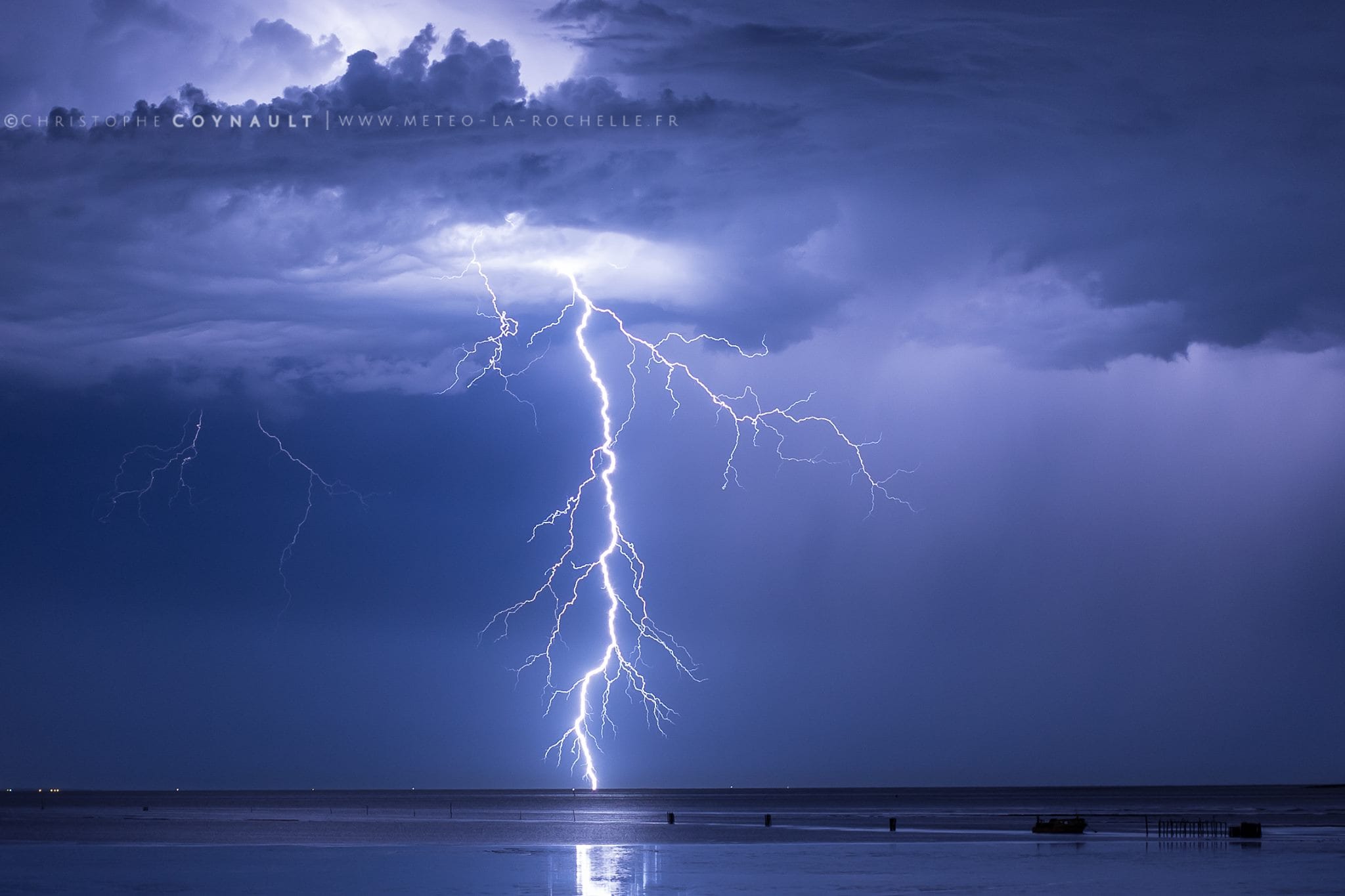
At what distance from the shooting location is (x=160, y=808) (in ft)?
422

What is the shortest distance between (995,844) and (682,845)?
37.9ft

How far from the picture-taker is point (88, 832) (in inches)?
2771

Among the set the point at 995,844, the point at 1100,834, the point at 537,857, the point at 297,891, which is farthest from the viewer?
the point at 1100,834

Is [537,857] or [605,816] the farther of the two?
[605,816]

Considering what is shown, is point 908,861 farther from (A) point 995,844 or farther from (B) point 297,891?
(B) point 297,891

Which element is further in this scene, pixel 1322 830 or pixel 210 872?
pixel 1322 830

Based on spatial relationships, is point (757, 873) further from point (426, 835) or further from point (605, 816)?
point (605, 816)

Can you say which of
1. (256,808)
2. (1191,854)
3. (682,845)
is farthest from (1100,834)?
(256,808)

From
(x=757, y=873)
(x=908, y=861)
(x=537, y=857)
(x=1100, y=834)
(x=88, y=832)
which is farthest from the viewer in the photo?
(x=88, y=832)

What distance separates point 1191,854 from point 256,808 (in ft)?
327

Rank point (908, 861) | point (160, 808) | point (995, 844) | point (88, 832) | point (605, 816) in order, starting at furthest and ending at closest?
1. point (160, 808)
2. point (605, 816)
3. point (88, 832)
4. point (995, 844)
5. point (908, 861)

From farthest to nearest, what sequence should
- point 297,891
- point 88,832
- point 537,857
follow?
point 88,832, point 537,857, point 297,891

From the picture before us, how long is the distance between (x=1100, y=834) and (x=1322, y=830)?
39.8ft

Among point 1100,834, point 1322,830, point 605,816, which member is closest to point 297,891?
point 1100,834
